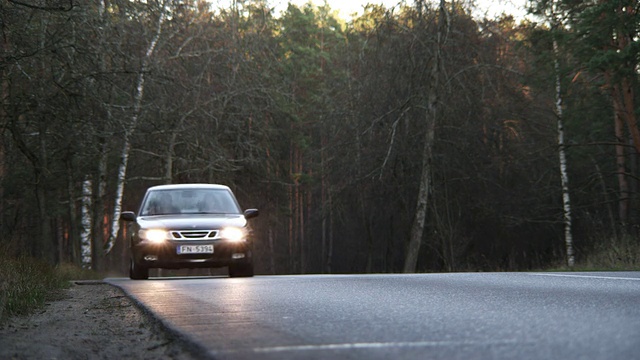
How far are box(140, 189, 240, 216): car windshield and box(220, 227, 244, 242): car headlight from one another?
3.52 ft

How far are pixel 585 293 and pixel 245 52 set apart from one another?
2842 centimetres

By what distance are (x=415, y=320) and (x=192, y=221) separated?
11.4 meters

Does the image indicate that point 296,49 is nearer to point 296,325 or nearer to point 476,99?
point 476,99

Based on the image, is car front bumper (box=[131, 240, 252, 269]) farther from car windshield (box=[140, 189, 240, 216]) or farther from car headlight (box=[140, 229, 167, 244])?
car windshield (box=[140, 189, 240, 216])

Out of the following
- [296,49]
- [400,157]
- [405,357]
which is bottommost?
[405,357]

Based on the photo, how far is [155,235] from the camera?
17.8m

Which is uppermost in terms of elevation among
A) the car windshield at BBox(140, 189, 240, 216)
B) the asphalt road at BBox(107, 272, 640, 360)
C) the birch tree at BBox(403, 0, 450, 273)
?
the birch tree at BBox(403, 0, 450, 273)

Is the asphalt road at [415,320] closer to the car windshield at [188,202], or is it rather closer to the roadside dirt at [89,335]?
the roadside dirt at [89,335]

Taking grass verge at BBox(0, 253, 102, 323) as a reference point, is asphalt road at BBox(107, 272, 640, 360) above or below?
below

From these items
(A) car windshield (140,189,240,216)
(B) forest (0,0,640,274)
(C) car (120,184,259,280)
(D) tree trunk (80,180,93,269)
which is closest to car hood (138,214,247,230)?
(C) car (120,184,259,280)

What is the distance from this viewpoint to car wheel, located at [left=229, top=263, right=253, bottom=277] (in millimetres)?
18125

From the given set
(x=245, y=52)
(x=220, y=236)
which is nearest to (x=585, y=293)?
(x=220, y=236)

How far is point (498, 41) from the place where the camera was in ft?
113

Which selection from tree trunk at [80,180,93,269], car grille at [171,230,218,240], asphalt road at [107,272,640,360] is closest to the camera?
asphalt road at [107,272,640,360]
